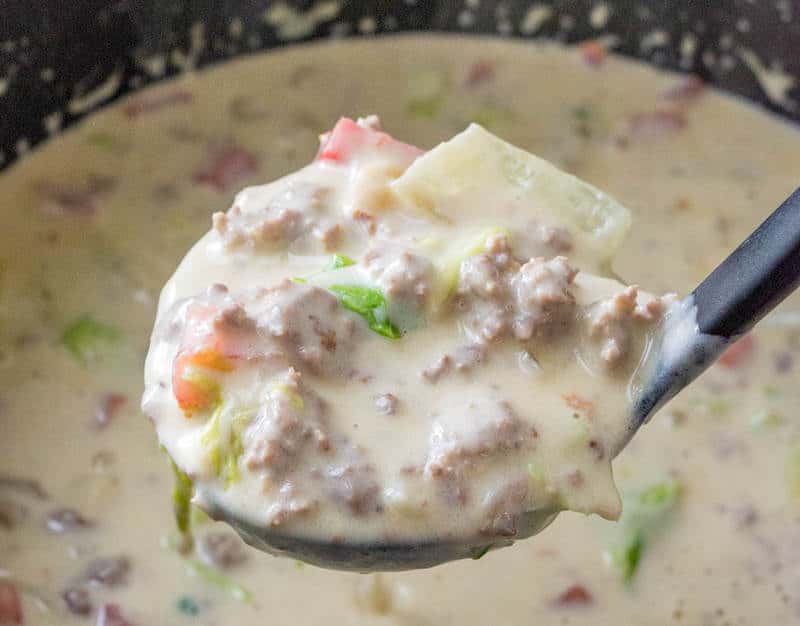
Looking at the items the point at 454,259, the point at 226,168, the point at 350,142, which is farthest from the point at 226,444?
the point at 226,168

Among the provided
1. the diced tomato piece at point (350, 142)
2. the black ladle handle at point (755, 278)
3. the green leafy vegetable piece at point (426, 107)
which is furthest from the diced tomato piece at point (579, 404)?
the green leafy vegetable piece at point (426, 107)

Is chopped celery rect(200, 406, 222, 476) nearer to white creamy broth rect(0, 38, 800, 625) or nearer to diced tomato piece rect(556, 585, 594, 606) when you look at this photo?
white creamy broth rect(0, 38, 800, 625)

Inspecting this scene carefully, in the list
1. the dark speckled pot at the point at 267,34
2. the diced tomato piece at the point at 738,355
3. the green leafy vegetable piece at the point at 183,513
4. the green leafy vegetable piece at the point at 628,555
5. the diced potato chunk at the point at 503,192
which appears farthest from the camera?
the dark speckled pot at the point at 267,34

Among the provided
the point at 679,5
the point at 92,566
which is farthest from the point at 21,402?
the point at 679,5

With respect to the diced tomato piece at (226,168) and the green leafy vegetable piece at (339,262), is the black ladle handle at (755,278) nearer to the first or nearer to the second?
the green leafy vegetable piece at (339,262)

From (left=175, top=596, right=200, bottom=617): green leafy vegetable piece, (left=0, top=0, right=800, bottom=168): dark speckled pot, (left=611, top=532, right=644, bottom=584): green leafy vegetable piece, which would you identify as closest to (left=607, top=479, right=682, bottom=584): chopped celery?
(left=611, top=532, right=644, bottom=584): green leafy vegetable piece

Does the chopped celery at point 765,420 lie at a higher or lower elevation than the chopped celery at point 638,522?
higher
